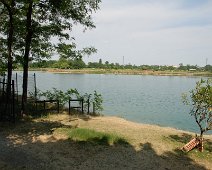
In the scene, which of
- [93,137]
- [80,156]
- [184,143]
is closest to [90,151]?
[80,156]

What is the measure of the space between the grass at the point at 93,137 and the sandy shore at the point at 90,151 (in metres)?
0.36

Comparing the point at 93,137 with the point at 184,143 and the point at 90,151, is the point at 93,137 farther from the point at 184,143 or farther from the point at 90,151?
the point at 184,143

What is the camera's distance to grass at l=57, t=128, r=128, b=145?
52.2 ft

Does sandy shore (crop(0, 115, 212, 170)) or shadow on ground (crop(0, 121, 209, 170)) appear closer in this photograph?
shadow on ground (crop(0, 121, 209, 170))

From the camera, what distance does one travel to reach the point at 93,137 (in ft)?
53.4

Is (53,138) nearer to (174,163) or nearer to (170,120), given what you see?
(174,163)

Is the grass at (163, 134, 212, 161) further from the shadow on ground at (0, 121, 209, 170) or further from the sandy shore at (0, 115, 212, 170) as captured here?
the shadow on ground at (0, 121, 209, 170)

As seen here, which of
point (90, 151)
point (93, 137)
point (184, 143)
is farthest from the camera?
point (184, 143)

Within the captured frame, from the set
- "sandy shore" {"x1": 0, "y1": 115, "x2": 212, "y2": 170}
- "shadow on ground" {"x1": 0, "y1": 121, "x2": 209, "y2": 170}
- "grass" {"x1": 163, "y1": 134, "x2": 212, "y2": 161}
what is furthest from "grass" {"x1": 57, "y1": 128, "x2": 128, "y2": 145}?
"grass" {"x1": 163, "y1": 134, "x2": 212, "y2": 161}

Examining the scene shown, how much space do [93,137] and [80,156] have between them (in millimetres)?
2449

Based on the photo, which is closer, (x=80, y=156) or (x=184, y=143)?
(x=80, y=156)

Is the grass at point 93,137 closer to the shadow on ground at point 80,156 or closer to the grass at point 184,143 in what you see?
the shadow on ground at point 80,156

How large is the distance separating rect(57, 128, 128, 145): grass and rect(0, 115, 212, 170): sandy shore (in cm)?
36

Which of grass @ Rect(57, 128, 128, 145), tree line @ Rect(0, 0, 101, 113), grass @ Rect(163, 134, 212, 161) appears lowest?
grass @ Rect(163, 134, 212, 161)
